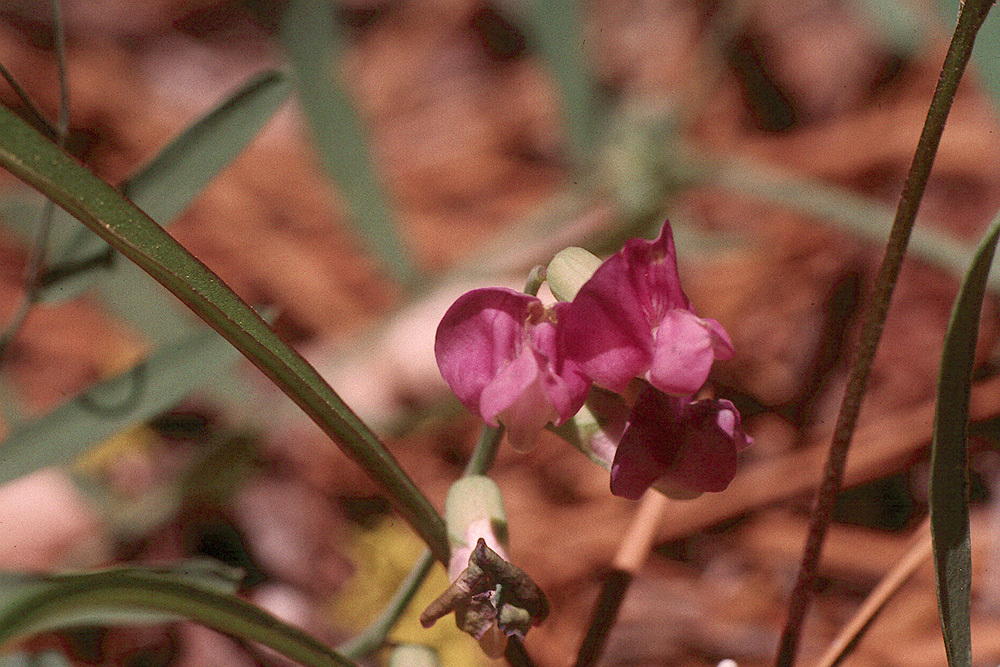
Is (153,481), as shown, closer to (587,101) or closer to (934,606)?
(587,101)

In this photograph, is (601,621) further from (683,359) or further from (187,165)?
(187,165)

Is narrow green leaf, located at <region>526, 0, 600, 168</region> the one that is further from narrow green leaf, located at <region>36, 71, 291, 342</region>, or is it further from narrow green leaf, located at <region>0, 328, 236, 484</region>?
narrow green leaf, located at <region>0, 328, 236, 484</region>

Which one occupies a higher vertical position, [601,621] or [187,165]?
[187,165]

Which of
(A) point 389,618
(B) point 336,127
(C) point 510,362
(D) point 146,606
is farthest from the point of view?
(B) point 336,127

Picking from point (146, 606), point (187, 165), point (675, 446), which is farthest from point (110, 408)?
point (675, 446)

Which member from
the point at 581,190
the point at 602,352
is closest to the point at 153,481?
the point at 581,190

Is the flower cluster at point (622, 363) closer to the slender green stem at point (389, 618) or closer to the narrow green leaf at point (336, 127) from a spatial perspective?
the slender green stem at point (389, 618)

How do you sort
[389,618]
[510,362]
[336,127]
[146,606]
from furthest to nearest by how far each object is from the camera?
[336,127], [389,618], [510,362], [146,606]

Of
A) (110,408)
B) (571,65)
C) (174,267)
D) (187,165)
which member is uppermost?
(571,65)
